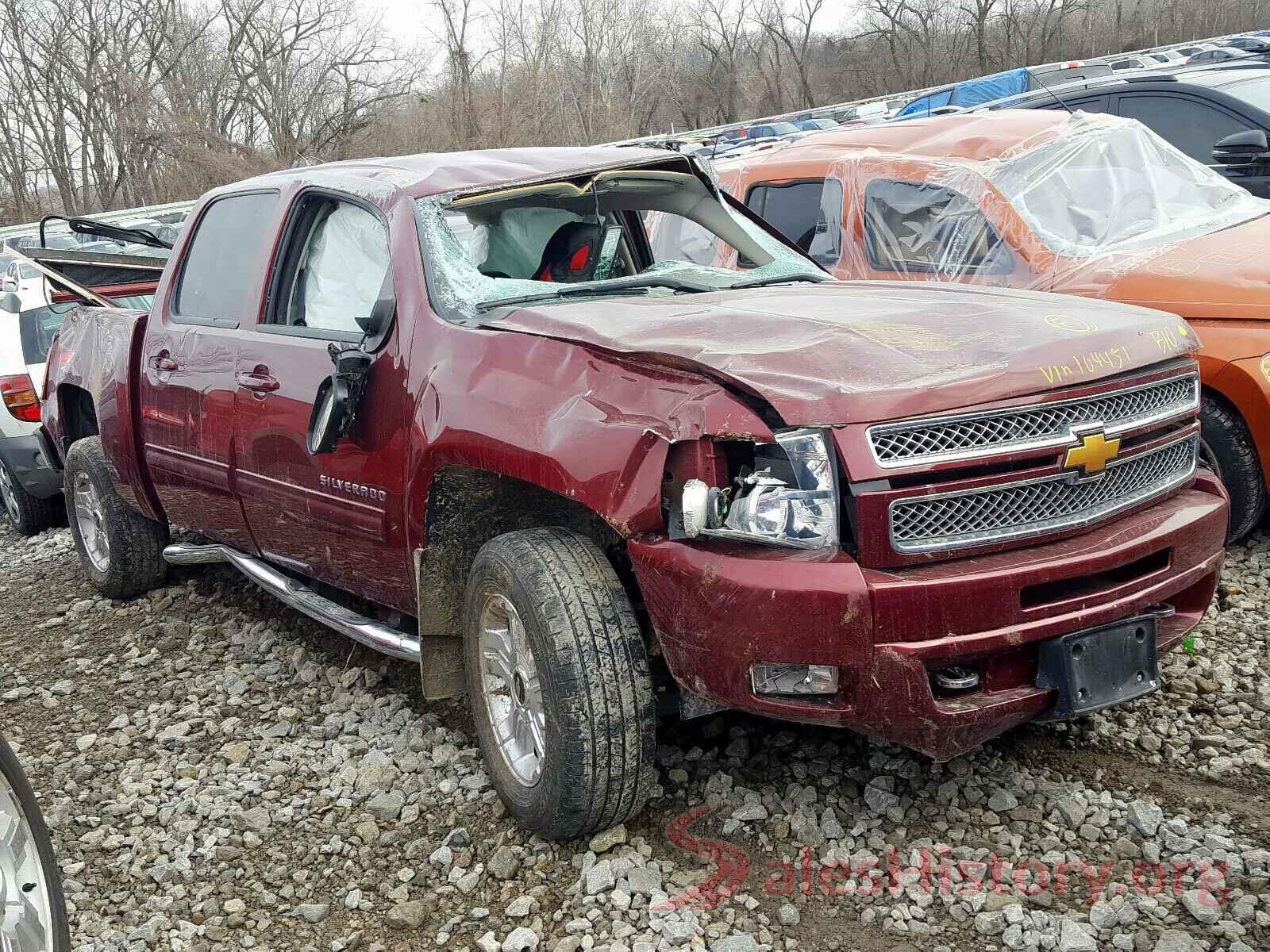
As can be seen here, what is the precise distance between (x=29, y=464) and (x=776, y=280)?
5402 mm

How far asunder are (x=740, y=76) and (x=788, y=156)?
53.5 metres

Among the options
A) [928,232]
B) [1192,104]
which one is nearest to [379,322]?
[928,232]

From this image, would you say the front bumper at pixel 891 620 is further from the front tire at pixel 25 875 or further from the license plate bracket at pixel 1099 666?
the front tire at pixel 25 875

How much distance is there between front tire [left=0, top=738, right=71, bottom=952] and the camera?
2277mm

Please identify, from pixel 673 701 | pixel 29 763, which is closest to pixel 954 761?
pixel 673 701

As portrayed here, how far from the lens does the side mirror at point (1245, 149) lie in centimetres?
616

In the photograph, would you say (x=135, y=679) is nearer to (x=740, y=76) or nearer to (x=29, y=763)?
(x=29, y=763)

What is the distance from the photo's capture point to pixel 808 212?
6.27m

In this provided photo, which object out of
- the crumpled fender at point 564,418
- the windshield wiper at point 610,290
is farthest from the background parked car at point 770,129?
the crumpled fender at point 564,418

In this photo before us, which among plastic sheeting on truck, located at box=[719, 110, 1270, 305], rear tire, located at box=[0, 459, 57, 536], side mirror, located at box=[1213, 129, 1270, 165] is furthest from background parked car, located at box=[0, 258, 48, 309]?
side mirror, located at box=[1213, 129, 1270, 165]

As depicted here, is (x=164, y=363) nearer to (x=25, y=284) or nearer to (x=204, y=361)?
(x=204, y=361)

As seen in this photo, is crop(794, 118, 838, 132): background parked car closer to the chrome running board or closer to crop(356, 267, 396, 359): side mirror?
the chrome running board

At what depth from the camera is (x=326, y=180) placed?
4.19 metres

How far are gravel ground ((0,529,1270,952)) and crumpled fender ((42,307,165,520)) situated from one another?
1247 mm
